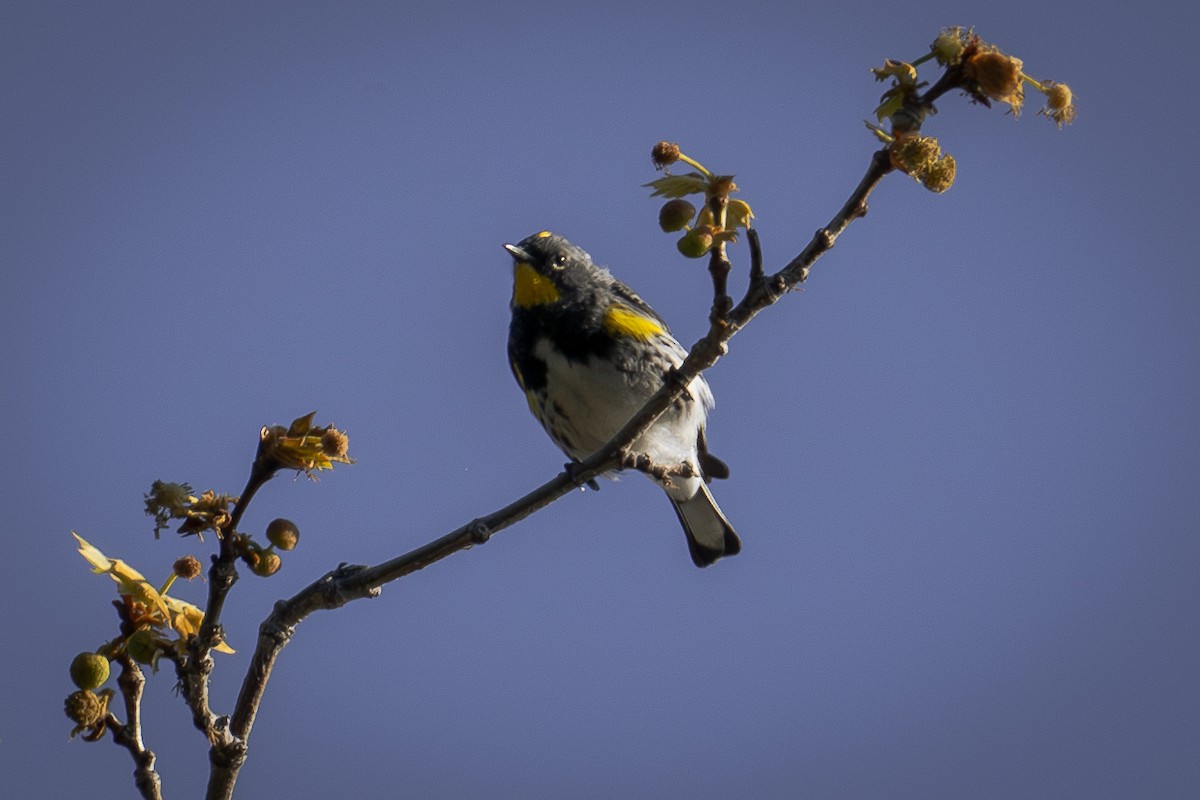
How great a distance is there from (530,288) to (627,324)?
63 centimetres

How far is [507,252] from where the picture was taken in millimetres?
6172

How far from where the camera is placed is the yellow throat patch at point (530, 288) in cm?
591

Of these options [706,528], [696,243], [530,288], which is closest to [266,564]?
[696,243]

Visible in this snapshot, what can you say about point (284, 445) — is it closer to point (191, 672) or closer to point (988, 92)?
point (191, 672)

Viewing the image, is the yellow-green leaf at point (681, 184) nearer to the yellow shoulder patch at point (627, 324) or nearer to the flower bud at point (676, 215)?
the flower bud at point (676, 215)

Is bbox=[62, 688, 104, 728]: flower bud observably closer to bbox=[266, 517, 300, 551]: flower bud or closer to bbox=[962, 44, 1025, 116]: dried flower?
bbox=[266, 517, 300, 551]: flower bud

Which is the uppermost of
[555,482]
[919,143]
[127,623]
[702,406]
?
[702,406]

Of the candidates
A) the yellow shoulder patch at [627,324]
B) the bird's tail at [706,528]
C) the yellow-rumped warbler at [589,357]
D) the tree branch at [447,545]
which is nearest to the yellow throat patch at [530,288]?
the yellow-rumped warbler at [589,357]

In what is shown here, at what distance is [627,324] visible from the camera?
18.5ft

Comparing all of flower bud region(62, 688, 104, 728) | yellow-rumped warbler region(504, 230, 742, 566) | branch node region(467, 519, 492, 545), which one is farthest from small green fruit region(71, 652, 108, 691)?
yellow-rumped warbler region(504, 230, 742, 566)

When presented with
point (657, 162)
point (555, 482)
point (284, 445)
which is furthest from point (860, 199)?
point (284, 445)

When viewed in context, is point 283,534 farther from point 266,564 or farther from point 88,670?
point 88,670

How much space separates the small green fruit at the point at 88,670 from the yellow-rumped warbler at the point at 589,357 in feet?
10.0

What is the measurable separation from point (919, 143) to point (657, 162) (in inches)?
23.4
